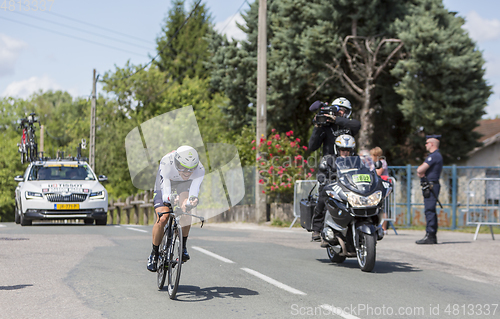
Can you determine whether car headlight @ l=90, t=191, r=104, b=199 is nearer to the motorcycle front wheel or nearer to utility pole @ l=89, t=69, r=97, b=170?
the motorcycle front wheel

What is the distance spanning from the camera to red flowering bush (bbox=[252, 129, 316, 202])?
18.5 metres

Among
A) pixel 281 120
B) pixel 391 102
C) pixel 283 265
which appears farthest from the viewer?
pixel 281 120

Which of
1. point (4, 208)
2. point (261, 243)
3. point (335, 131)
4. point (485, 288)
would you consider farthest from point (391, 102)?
point (4, 208)

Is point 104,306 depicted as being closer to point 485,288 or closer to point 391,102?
point 485,288

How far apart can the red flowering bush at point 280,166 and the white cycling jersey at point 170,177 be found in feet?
39.6

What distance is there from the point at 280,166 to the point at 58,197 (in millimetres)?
6691

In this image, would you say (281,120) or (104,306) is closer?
(104,306)

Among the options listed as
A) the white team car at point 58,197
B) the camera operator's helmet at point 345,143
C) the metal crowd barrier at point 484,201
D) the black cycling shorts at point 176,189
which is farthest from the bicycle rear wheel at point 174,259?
the white team car at point 58,197

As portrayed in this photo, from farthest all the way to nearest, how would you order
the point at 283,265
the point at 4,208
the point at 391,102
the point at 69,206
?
the point at 4,208
the point at 391,102
the point at 69,206
the point at 283,265

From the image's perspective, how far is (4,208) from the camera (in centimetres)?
6894

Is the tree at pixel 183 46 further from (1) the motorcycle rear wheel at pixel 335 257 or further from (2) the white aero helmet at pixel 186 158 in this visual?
(2) the white aero helmet at pixel 186 158

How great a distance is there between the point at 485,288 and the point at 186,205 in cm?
388

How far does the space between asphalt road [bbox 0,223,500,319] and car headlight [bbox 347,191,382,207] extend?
94 centimetres

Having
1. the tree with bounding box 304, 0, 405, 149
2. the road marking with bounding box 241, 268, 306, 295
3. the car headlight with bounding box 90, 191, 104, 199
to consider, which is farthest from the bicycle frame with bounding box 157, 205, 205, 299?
the tree with bounding box 304, 0, 405, 149
